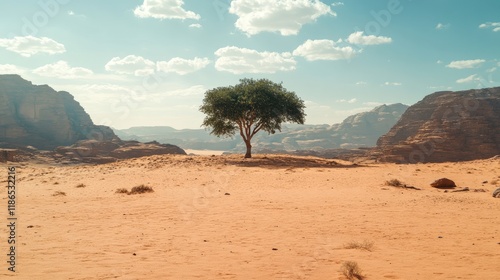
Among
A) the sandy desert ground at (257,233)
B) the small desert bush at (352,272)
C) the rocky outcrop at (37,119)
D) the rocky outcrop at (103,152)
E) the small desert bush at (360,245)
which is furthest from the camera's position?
the rocky outcrop at (37,119)

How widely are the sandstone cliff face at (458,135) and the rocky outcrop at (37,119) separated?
100m

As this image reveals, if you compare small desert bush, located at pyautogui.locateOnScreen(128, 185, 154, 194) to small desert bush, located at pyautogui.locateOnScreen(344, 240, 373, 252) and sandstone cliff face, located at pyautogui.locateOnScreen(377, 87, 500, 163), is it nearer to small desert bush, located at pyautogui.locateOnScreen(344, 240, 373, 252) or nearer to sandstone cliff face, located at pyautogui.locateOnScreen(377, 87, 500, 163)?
small desert bush, located at pyautogui.locateOnScreen(344, 240, 373, 252)

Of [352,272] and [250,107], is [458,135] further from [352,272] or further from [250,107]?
[352,272]

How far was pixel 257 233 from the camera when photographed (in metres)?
9.83

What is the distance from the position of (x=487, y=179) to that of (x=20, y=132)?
4811 inches

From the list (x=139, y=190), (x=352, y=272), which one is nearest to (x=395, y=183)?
(x=352, y=272)

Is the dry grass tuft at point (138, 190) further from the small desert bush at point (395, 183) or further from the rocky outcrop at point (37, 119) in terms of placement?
the rocky outcrop at point (37, 119)

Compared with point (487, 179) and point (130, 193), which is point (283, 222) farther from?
point (487, 179)

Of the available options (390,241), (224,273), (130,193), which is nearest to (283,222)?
(390,241)

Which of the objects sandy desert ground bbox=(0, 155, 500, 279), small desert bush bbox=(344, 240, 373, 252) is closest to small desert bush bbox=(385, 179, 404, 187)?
sandy desert ground bbox=(0, 155, 500, 279)

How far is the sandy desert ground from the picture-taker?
675 centimetres

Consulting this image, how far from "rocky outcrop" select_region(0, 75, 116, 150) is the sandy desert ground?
342ft

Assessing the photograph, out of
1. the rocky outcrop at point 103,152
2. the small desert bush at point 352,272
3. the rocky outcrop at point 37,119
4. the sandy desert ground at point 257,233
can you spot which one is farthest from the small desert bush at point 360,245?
the rocky outcrop at point 37,119

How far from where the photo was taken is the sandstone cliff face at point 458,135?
7900cm
